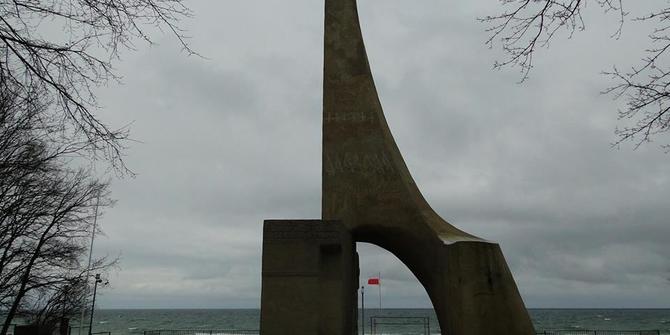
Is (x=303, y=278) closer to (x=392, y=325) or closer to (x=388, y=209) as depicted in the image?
(x=388, y=209)

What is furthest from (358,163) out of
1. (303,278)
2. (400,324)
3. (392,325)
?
(392,325)

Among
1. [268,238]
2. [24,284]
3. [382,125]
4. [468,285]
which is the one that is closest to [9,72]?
[268,238]

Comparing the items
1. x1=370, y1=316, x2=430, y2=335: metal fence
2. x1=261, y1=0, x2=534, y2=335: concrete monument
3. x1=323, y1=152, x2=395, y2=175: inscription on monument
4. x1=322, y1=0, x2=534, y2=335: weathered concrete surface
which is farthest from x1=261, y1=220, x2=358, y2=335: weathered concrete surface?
x1=370, y1=316, x2=430, y2=335: metal fence

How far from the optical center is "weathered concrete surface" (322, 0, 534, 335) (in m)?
10.5

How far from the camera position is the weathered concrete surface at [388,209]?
34.3ft

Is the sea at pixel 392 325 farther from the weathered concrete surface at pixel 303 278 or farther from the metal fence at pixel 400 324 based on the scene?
the weathered concrete surface at pixel 303 278

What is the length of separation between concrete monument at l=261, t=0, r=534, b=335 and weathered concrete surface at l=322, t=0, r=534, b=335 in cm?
2

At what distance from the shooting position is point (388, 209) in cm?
1248

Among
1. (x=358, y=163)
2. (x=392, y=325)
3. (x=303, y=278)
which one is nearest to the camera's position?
(x=303, y=278)

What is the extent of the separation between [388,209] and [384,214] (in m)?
0.14

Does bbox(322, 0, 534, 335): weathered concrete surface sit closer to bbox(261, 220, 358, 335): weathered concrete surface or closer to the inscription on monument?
the inscription on monument

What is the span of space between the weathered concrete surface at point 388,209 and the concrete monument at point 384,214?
19 millimetres

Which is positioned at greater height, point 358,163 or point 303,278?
point 358,163

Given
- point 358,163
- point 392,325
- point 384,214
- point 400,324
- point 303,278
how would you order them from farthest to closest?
point 392,325
point 400,324
point 358,163
point 384,214
point 303,278
